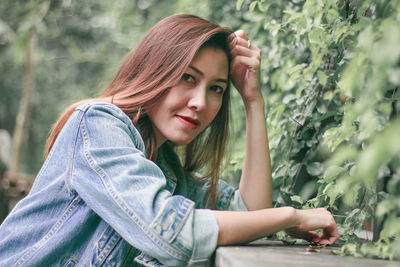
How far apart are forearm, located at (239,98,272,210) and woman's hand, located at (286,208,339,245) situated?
0.47m

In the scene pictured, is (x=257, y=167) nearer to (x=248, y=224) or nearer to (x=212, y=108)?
(x=212, y=108)

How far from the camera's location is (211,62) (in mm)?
1936

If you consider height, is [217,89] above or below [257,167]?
above

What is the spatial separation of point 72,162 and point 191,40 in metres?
0.74

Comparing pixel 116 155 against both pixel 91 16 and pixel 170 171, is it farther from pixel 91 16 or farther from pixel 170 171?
pixel 91 16

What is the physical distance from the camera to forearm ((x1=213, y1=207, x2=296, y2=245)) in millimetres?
1338

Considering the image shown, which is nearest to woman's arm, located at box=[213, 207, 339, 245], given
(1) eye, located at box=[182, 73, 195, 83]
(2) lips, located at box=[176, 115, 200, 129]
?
(2) lips, located at box=[176, 115, 200, 129]

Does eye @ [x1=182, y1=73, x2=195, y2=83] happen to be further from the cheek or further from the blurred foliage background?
the blurred foliage background

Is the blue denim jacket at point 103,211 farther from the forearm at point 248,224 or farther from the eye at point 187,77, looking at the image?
the eye at point 187,77

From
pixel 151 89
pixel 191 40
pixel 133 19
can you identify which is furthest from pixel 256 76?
pixel 133 19

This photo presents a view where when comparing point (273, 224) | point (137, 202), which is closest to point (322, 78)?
point (273, 224)

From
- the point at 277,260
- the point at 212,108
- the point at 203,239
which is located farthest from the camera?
the point at 212,108

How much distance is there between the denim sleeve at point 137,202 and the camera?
1273 millimetres

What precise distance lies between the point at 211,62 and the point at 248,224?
0.82 m
